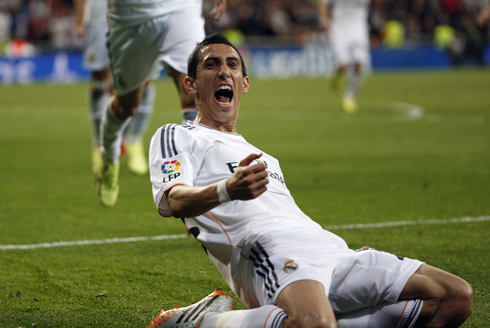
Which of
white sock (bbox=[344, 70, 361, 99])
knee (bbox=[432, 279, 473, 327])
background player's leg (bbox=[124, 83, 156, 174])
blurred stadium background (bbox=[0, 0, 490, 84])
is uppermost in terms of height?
knee (bbox=[432, 279, 473, 327])

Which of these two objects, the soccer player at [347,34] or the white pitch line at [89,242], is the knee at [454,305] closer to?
the white pitch line at [89,242]

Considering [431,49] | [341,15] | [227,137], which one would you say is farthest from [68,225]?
[431,49]

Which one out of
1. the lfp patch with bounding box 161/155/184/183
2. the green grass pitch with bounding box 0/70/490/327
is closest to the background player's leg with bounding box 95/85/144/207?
the green grass pitch with bounding box 0/70/490/327

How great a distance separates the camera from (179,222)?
5.61 m

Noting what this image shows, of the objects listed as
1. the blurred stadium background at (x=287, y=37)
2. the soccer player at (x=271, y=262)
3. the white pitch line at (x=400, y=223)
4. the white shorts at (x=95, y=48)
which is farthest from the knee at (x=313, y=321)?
the blurred stadium background at (x=287, y=37)

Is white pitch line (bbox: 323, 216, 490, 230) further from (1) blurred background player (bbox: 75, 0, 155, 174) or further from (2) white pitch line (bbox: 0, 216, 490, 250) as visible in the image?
(1) blurred background player (bbox: 75, 0, 155, 174)

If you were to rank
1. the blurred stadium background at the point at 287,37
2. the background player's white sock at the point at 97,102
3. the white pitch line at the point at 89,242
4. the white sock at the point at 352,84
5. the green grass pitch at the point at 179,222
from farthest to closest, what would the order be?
the blurred stadium background at the point at 287,37
the white sock at the point at 352,84
the background player's white sock at the point at 97,102
the white pitch line at the point at 89,242
the green grass pitch at the point at 179,222

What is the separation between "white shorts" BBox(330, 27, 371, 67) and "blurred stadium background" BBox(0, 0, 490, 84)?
21.3 ft

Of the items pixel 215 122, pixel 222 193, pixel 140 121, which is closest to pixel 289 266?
pixel 222 193

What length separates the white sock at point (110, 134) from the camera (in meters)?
5.93

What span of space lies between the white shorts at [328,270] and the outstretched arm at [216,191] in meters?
0.29

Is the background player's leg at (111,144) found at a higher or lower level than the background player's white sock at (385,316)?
lower

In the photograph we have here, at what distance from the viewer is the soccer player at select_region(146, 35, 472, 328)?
2717 millimetres

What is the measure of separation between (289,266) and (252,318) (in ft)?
0.75
